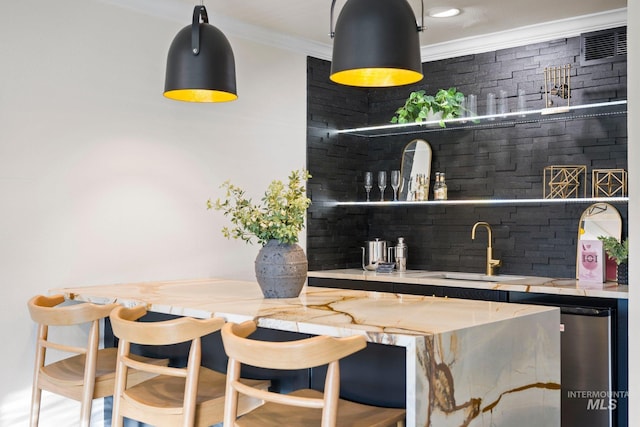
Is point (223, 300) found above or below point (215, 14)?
below

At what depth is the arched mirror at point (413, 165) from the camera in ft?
16.5

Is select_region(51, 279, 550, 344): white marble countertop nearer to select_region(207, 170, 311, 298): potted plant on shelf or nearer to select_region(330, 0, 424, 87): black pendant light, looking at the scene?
select_region(207, 170, 311, 298): potted plant on shelf

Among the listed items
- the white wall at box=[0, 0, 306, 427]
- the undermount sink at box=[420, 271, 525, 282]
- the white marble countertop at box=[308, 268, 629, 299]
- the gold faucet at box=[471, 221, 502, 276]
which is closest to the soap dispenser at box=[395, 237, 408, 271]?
the white marble countertop at box=[308, 268, 629, 299]

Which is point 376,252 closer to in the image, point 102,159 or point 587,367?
point 587,367

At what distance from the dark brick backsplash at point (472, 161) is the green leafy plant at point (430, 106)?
17 cm

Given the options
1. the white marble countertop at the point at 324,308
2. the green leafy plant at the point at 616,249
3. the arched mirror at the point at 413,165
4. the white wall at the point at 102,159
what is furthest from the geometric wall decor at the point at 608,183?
the white wall at the point at 102,159

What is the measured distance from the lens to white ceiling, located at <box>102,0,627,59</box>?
3998 mm

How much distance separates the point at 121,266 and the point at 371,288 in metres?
1.69

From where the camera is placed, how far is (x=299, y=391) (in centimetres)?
243

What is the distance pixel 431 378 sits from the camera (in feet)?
6.56

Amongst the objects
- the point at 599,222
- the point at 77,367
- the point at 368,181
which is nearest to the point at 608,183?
the point at 599,222

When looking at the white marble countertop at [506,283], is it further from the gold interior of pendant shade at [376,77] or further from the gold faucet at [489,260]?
the gold interior of pendant shade at [376,77]

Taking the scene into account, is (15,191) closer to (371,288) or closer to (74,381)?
(74,381)

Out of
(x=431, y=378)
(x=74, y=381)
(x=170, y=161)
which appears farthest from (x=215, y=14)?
(x=431, y=378)
